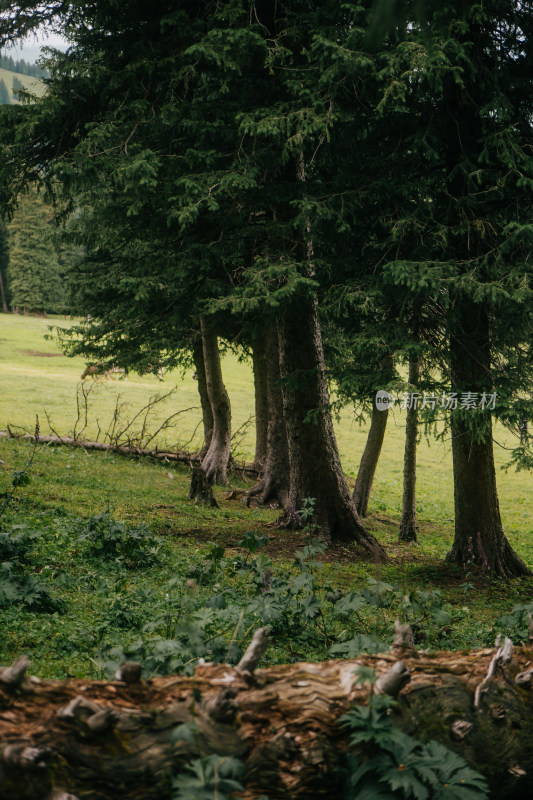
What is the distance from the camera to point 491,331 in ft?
29.4

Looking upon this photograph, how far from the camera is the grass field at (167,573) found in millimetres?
4375

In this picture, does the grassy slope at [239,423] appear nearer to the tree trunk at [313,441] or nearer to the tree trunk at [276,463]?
the tree trunk at [313,441]

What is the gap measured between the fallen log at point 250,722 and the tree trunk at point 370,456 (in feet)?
35.0

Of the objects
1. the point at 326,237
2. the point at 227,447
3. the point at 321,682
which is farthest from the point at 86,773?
the point at 227,447

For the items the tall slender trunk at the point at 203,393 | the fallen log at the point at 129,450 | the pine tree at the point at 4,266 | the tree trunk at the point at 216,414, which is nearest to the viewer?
the tree trunk at the point at 216,414

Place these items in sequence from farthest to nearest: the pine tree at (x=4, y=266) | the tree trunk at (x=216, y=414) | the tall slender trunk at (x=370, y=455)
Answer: the pine tree at (x=4, y=266) < the tree trunk at (x=216, y=414) < the tall slender trunk at (x=370, y=455)

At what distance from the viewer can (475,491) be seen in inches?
363

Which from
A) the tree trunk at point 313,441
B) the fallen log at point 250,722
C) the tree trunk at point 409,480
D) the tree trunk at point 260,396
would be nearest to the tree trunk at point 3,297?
the tree trunk at point 260,396

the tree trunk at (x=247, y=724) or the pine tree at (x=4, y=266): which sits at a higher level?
the pine tree at (x=4, y=266)

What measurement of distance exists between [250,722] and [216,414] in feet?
44.9

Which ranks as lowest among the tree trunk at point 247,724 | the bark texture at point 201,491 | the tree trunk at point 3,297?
the bark texture at point 201,491

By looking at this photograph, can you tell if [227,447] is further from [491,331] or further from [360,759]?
[360,759]

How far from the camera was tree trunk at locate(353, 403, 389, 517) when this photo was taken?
1380 centimetres

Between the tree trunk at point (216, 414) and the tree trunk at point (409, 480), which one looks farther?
the tree trunk at point (216, 414)
